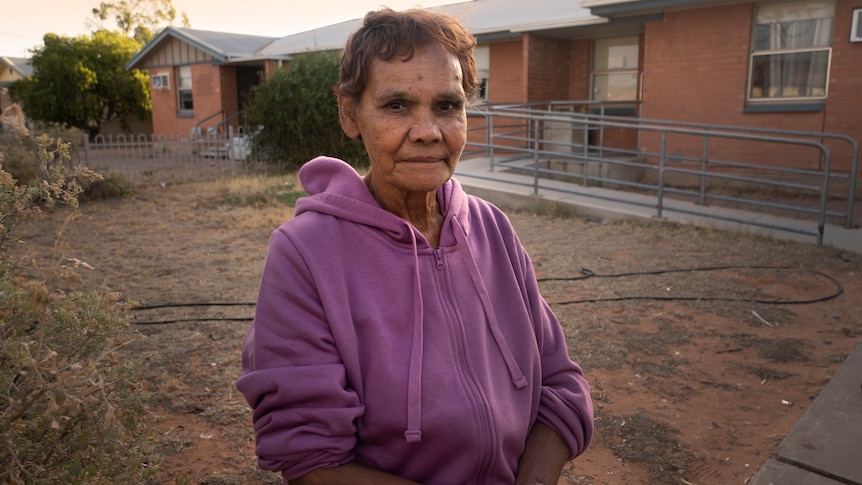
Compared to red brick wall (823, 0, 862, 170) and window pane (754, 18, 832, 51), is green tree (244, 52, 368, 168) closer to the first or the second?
window pane (754, 18, 832, 51)

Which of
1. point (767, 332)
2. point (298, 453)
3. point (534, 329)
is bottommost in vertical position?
point (767, 332)

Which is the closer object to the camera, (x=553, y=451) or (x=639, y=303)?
(x=553, y=451)

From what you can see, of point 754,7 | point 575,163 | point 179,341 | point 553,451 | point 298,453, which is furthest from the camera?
point 575,163

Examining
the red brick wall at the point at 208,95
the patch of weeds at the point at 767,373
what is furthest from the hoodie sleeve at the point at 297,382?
the red brick wall at the point at 208,95

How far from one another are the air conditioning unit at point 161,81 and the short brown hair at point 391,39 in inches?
931

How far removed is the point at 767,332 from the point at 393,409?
408 cm

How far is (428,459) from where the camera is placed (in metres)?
1.54

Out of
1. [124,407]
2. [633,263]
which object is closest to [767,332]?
[633,263]

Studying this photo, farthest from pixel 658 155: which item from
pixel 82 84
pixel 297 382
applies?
pixel 82 84

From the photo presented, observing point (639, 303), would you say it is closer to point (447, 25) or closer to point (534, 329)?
point (534, 329)

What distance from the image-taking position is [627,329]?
15.7ft

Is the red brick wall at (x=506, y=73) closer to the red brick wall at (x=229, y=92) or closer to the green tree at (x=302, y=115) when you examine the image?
the green tree at (x=302, y=115)

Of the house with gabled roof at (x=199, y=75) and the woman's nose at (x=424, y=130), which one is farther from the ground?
the house with gabled roof at (x=199, y=75)

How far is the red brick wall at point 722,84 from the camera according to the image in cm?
990
